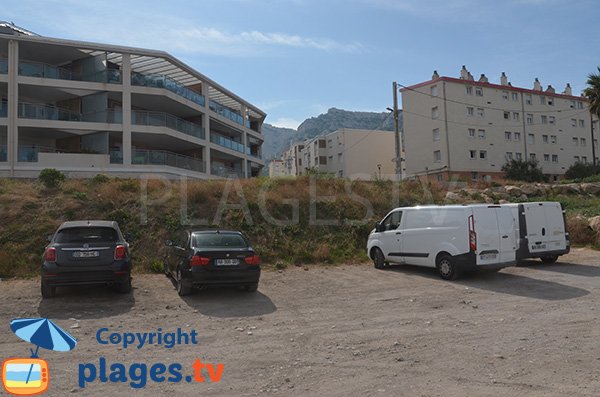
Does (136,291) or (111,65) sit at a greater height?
(111,65)

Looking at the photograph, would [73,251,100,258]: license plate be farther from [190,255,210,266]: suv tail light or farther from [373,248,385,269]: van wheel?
[373,248,385,269]: van wheel

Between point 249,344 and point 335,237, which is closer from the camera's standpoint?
point 249,344

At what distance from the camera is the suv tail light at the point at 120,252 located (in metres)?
9.16

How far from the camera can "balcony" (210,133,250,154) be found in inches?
1688

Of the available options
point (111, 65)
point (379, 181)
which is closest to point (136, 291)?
point (379, 181)

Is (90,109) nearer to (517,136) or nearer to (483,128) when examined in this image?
(483,128)

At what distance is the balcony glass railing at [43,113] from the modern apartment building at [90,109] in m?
0.06

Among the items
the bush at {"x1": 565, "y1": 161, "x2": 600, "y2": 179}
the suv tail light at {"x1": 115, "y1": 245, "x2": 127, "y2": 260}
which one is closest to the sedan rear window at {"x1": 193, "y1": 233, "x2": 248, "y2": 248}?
Answer: the suv tail light at {"x1": 115, "y1": 245, "x2": 127, "y2": 260}

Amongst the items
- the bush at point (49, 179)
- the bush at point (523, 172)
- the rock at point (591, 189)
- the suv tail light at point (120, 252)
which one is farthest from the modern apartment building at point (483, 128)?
the suv tail light at point (120, 252)

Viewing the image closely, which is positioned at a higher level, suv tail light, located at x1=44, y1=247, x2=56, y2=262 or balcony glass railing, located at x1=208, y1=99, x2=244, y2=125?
balcony glass railing, located at x1=208, y1=99, x2=244, y2=125

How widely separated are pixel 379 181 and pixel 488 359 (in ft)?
58.1

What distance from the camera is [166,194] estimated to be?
17328 mm

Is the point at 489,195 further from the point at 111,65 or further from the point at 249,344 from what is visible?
the point at 111,65

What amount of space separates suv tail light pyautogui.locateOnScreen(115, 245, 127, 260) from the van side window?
24.5 ft
